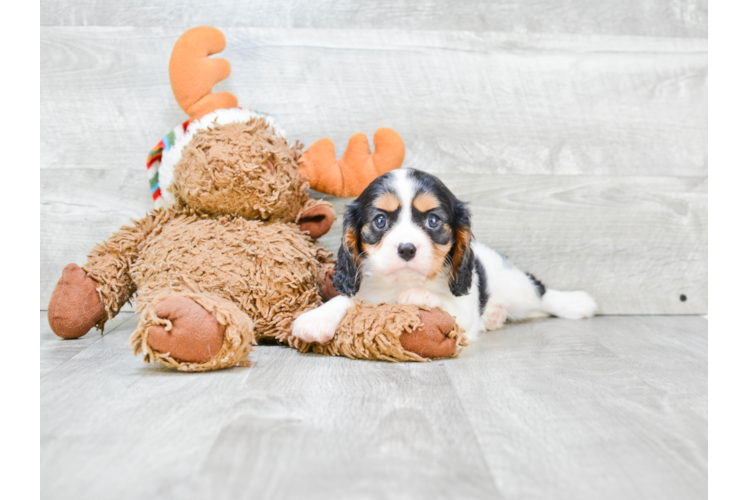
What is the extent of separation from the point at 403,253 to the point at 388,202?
0.20 meters

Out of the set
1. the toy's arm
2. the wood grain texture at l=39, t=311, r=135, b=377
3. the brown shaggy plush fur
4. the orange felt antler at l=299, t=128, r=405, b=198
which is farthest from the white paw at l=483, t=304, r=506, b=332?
the wood grain texture at l=39, t=311, r=135, b=377

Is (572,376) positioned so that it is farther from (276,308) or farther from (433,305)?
(276,308)

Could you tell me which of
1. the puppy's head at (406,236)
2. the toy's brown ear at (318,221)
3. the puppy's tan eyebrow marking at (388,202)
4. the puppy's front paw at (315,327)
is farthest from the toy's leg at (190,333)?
the toy's brown ear at (318,221)

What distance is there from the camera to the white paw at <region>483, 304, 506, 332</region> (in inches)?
105

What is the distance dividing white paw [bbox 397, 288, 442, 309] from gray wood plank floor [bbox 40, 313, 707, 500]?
0.69 feet

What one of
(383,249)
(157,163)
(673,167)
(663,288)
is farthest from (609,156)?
(157,163)

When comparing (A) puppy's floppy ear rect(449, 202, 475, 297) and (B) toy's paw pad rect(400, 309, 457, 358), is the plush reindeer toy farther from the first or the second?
(A) puppy's floppy ear rect(449, 202, 475, 297)

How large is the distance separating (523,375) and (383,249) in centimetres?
58

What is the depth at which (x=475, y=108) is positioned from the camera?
286 cm

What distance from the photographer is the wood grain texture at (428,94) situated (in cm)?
275

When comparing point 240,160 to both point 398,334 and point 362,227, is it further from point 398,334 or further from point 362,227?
point 398,334

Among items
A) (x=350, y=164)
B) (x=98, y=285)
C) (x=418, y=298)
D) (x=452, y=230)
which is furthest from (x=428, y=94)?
(x=98, y=285)

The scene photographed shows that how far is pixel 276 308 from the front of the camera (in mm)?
2182

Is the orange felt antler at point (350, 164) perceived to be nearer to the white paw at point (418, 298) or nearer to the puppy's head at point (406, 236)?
the puppy's head at point (406, 236)
